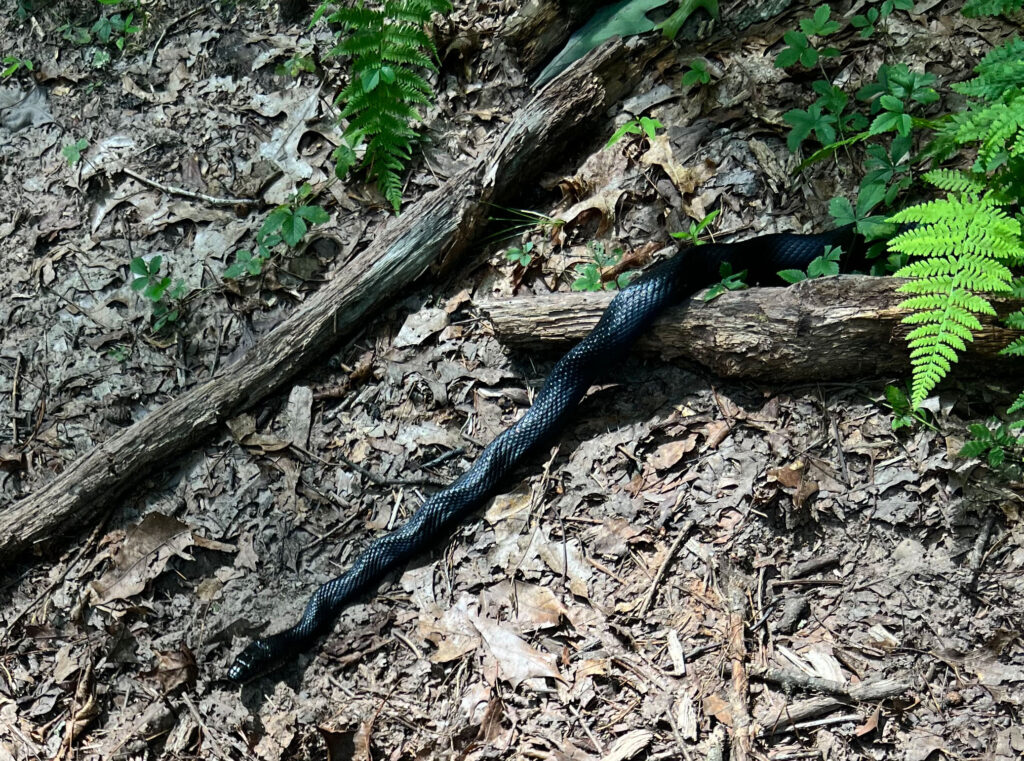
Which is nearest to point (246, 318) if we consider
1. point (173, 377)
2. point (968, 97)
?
point (173, 377)

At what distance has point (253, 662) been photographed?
117 inches

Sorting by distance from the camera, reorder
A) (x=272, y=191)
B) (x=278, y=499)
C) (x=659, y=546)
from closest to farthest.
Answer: (x=659, y=546) < (x=278, y=499) < (x=272, y=191)

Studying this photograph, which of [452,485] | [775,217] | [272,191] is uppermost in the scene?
[272,191]

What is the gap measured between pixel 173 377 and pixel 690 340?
100 inches

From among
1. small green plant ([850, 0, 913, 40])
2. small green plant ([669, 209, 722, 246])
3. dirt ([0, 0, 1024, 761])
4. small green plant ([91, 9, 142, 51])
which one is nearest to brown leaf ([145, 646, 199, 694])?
dirt ([0, 0, 1024, 761])

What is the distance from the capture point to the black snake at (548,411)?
297 centimetres

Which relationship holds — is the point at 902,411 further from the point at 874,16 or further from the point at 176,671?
the point at 176,671

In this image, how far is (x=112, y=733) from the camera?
306cm

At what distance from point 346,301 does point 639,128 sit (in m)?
1.65

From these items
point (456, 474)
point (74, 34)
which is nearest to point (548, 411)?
point (456, 474)

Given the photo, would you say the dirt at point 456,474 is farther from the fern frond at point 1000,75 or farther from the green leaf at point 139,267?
the fern frond at point 1000,75

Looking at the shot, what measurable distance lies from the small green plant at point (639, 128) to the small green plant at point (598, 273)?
1.70ft

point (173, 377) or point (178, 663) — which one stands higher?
point (173, 377)

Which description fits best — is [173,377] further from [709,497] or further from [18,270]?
[709,497]
